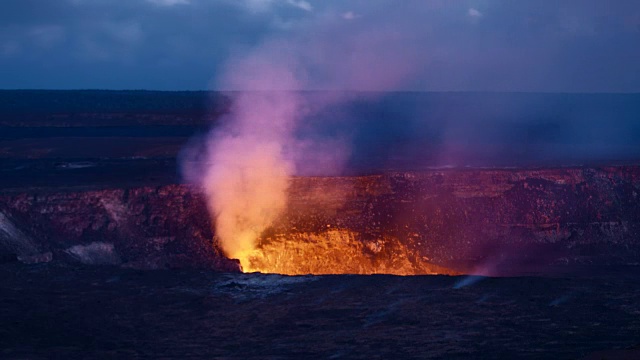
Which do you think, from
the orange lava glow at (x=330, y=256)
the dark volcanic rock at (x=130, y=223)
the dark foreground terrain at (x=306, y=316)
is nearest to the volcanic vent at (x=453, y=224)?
the orange lava glow at (x=330, y=256)

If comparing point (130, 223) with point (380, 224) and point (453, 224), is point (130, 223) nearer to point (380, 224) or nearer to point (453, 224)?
point (380, 224)

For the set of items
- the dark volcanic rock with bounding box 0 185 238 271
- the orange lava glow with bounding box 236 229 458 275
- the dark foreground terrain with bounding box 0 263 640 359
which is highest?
the dark volcanic rock with bounding box 0 185 238 271

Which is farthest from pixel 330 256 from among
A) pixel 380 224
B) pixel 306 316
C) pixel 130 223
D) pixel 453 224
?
pixel 306 316

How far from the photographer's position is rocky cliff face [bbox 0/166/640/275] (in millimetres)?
13938

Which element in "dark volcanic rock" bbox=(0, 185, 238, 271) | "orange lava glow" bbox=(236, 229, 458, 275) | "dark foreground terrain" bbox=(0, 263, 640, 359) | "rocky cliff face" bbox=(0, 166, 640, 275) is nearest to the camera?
"dark foreground terrain" bbox=(0, 263, 640, 359)

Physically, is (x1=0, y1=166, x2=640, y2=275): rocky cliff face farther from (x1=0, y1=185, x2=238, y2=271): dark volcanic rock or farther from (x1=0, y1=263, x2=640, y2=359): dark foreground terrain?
(x1=0, y1=263, x2=640, y2=359): dark foreground terrain

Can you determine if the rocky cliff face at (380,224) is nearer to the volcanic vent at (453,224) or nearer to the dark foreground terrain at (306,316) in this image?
the volcanic vent at (453,224)

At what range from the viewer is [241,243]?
49.4 feet

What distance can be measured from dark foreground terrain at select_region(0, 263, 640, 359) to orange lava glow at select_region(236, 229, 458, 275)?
3.45 meters

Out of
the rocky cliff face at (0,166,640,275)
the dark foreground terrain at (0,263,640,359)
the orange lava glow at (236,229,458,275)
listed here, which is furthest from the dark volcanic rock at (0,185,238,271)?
the dark foreground terrain at (0,263,640,359)

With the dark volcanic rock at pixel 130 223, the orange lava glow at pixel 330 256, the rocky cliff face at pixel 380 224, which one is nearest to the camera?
the dark volcanic rock at pixel 130 223

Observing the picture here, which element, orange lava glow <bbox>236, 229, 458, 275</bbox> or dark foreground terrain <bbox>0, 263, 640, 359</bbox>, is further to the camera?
orange lava glow <bbox>236, 229, 458, 275</bbox>

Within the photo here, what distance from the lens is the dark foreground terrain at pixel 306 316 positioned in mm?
8016

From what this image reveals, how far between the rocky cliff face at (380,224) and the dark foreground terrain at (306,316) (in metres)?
2.43
